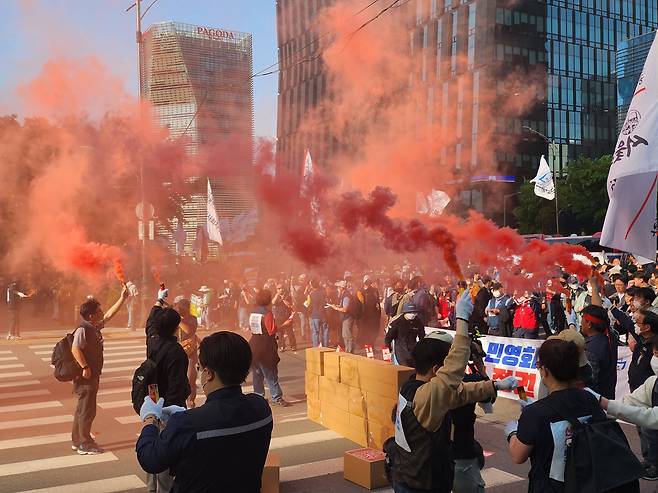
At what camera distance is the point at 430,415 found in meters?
3.74

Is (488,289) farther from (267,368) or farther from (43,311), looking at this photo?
(43,311)

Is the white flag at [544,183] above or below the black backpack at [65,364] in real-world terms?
above

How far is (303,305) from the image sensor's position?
19016 millimetres

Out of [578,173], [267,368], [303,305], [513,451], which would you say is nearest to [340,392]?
Answer: [267,368]

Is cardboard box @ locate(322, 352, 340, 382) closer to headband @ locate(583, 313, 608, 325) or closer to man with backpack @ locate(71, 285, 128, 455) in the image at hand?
man with backpack @ locate(71, 285, 128, 455)

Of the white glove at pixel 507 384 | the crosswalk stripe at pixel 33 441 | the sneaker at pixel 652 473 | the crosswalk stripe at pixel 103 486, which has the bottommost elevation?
the crosswalk stripe at pixel 33 441

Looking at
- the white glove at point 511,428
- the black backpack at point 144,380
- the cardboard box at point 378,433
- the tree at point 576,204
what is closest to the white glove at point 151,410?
the white glove at point 511,428

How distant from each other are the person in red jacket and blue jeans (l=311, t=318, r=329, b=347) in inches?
177

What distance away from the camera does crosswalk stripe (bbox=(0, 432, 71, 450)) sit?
8.27 metres

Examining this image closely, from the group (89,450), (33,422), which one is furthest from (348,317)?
(89,450)

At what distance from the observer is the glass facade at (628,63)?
2542 inches

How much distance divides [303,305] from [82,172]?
11.5 meters

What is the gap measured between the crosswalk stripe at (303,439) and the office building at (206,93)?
1656cm

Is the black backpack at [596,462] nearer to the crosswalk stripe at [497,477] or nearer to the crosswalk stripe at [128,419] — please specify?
the crosswalk stripe at [497,477]
